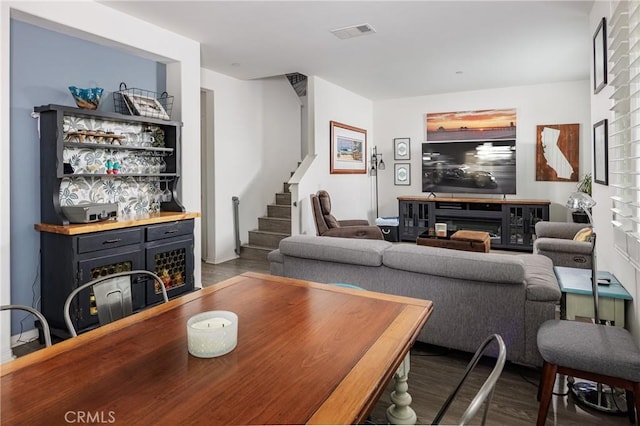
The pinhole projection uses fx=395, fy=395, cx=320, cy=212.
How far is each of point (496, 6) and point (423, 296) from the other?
2.66m

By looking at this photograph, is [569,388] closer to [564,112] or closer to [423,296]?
[423,296]

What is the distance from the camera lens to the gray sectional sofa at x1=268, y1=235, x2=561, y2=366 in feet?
7.89

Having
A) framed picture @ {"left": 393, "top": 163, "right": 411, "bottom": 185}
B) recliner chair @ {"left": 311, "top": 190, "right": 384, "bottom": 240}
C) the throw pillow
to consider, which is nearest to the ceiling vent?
recliner chair @ {"left": 311, "top": 190, "right": 384, "bottom": 240}

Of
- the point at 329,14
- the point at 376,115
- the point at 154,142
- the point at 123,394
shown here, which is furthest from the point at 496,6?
the point at 376,115

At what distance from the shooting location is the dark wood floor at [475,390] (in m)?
2.04

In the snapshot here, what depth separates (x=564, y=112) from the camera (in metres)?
6.39

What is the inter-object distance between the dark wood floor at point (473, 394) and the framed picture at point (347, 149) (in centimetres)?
401

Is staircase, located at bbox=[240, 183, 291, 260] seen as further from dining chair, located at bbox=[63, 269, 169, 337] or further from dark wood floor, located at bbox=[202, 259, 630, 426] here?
dining chair, located at bbox=[63, 269, 169, 337]

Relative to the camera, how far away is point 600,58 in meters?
2.88

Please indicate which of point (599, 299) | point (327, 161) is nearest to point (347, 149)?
point (327, 161)

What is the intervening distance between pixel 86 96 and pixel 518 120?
6402 mm

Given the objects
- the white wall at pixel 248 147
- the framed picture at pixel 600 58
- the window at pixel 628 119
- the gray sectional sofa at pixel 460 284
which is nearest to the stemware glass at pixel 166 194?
the white wall at pixel 248 147

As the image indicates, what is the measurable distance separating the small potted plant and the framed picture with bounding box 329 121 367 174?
348 centimetres

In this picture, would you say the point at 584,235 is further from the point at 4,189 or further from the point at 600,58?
the point at 4,189
